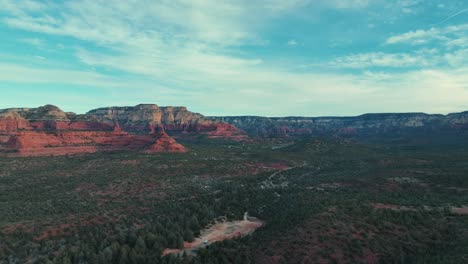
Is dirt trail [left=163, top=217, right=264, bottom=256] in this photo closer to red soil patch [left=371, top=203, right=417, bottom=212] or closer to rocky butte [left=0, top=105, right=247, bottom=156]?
red soil patch [left=371, top=203, right=417, bottom=212]

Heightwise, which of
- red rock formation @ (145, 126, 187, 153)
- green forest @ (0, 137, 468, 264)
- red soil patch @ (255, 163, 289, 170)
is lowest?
red soil patch @ (255, 163, 289, 170)

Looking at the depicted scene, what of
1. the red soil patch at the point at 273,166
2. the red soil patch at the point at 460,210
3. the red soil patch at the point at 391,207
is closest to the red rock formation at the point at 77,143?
the red soil patch at the point at 273,166

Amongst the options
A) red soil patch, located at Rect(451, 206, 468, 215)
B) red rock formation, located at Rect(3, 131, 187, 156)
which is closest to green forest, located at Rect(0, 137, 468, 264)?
red soil patch, located at Rect(451, 206, 468, 215)

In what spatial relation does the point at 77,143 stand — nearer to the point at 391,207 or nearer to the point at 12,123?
the point at 12,123

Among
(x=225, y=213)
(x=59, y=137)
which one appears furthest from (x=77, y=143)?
(x=225, y=213)

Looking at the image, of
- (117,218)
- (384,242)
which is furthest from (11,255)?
(384,242)

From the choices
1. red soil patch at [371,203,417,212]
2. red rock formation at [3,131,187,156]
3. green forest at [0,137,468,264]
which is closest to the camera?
green forest at [0,137,468,264]

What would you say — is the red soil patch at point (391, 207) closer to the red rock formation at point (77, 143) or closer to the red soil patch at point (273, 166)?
the red soil patch at point (273, 166)

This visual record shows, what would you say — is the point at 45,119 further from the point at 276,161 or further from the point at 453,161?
the point at 453,161
